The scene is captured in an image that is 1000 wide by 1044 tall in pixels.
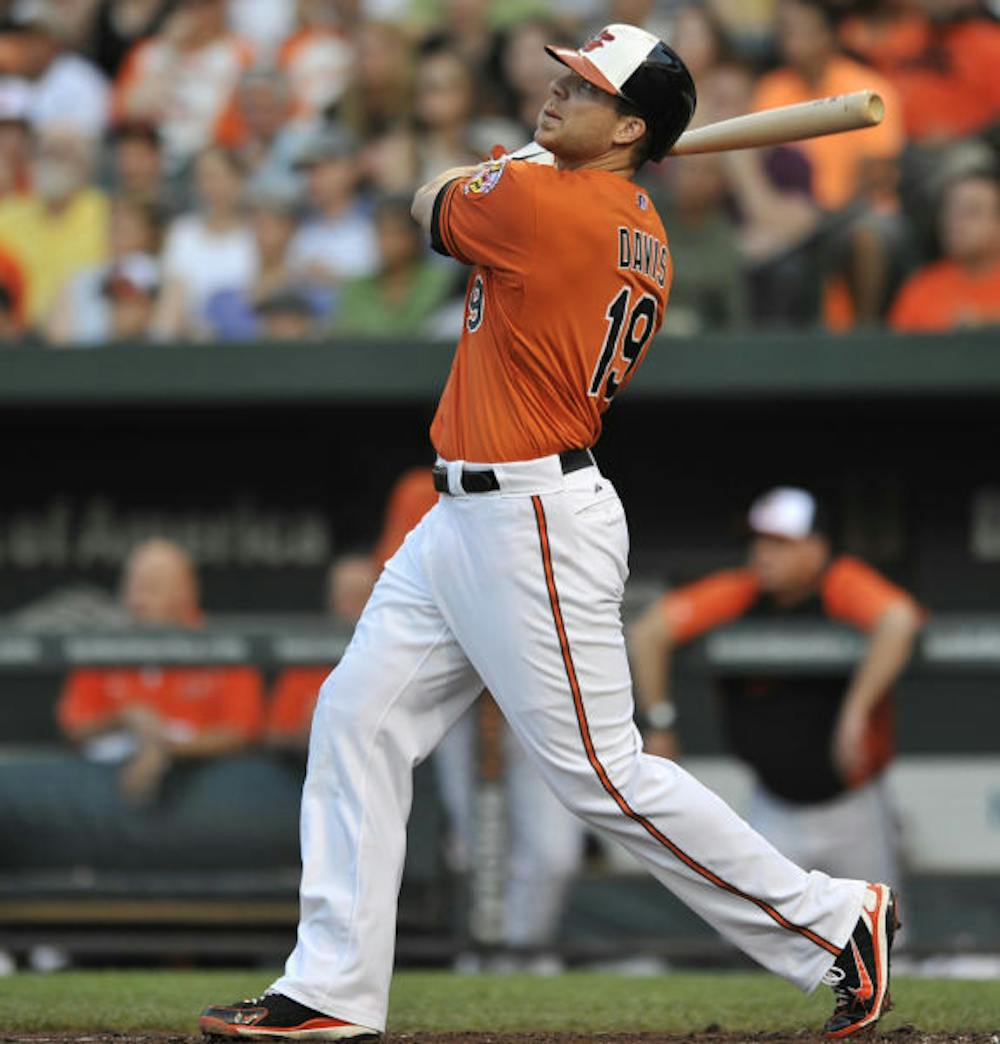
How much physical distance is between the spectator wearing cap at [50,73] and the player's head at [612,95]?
233 inches

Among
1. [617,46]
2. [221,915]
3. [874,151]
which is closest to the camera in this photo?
[617,46]

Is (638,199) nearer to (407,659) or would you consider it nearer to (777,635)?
(407,659)

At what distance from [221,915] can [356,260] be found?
308cm

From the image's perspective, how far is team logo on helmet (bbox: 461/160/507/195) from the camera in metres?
3.59

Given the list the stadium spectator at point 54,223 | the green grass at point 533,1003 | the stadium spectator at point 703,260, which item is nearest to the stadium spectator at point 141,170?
the stadium spectator at point 54,223

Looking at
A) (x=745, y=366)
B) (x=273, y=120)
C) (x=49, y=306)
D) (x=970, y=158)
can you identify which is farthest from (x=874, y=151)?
(x=49, y=306)

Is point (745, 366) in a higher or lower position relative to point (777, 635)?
higher

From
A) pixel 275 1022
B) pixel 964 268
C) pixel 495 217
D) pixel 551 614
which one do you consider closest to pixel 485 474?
pixel 551 614

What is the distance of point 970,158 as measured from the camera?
7719 millimetres

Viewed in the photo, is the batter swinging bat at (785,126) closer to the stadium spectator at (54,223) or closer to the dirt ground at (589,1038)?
the dirt ground at (589,1038)

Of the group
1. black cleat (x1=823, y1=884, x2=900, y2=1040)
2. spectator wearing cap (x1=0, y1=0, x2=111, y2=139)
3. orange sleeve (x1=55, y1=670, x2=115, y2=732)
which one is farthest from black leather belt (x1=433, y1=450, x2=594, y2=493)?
spectator wearing cap (x1=0, y1=0, x2=111, y2=139)

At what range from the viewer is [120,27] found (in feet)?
32.5

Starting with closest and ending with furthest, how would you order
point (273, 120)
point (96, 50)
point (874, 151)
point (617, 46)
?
point (617, 46), point (874, 151), point (273, 120), point (96, 50)

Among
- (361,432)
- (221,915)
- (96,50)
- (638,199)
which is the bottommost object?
(221,915)
